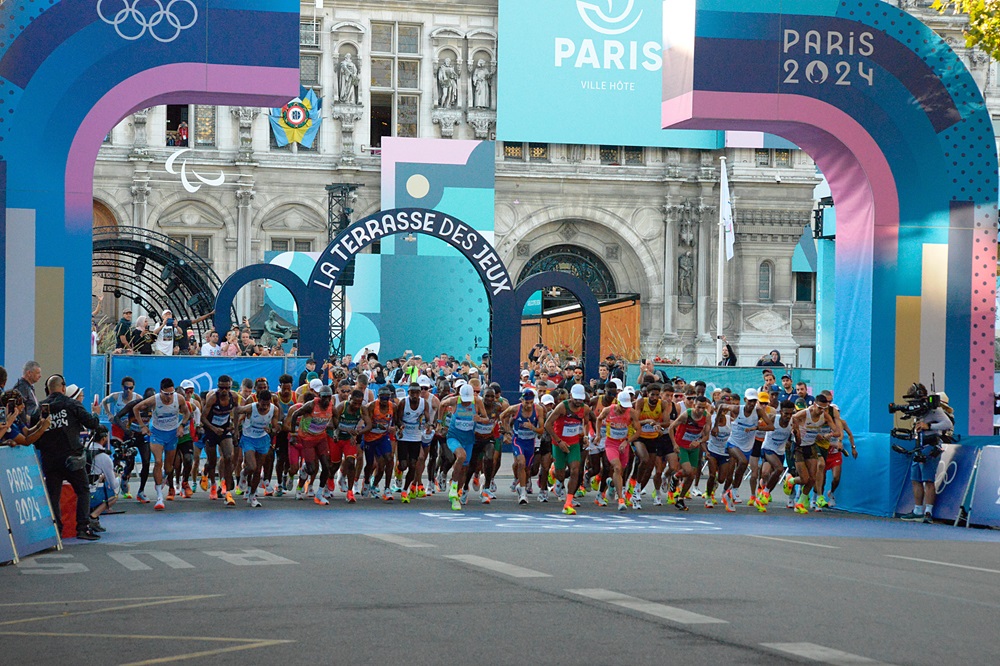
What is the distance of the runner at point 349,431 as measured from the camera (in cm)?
1962

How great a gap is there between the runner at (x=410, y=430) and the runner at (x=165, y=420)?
9.79 ft

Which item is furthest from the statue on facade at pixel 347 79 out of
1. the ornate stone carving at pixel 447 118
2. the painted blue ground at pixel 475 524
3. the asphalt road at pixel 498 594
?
the asphalt road at pixel 498 594

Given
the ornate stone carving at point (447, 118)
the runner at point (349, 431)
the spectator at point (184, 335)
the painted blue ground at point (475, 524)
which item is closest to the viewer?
the painted blue ground at point (475, 524)

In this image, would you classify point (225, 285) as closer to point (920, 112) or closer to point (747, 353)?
point (920, 112)

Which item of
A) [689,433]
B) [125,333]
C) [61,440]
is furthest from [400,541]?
[125,333]

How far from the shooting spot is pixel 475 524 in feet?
54.7

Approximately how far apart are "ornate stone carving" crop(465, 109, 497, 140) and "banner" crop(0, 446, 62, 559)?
32459 millimetres

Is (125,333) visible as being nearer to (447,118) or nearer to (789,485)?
(789,485)

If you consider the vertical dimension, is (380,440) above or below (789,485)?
above

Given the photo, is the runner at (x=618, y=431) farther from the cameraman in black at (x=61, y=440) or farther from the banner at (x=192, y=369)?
the cameraman in black at (x=61, y=440)

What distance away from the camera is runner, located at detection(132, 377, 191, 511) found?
1905 centimetres

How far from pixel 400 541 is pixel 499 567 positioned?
2.52m

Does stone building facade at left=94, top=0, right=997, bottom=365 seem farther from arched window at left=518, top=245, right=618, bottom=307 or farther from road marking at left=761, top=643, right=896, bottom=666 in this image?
road marking at left=761, top=643, right=896, bottom=666

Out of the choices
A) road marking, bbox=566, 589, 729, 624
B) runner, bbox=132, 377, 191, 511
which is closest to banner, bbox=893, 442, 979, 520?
road marking, bbox=566, 589, 729, 624
